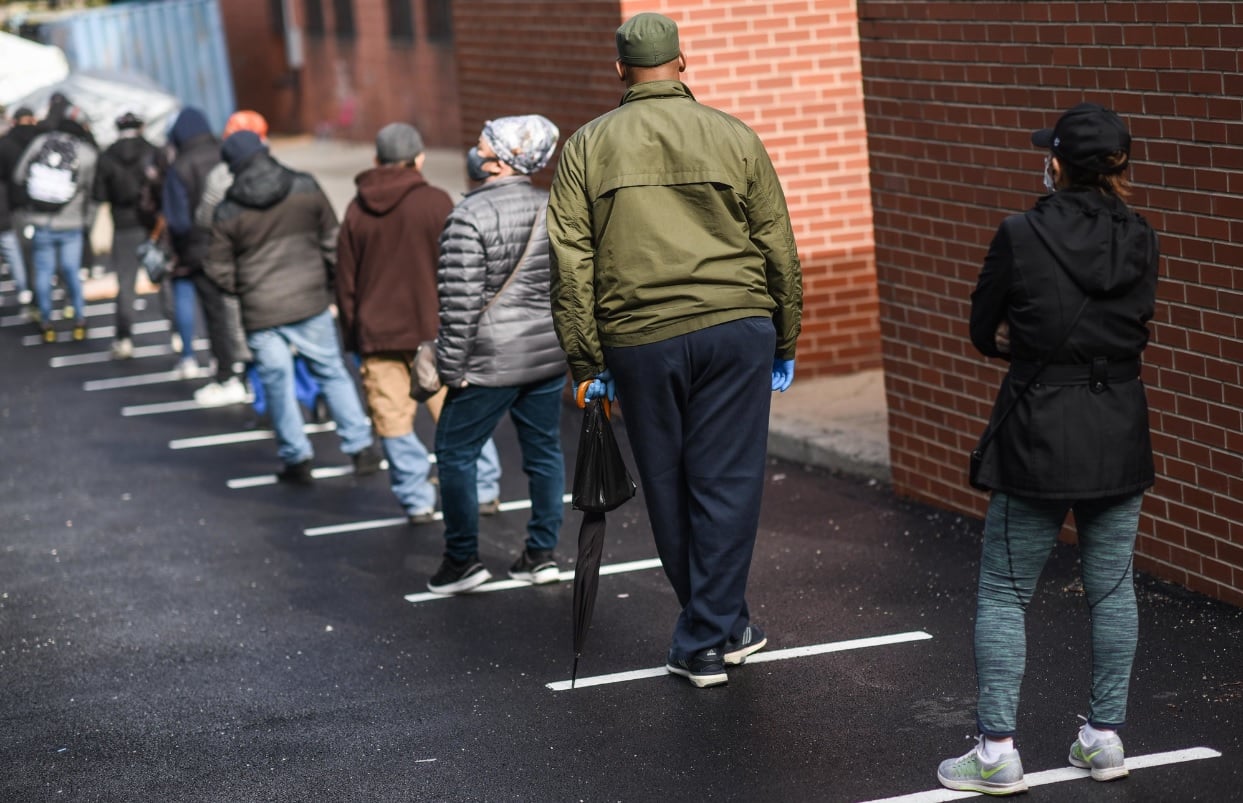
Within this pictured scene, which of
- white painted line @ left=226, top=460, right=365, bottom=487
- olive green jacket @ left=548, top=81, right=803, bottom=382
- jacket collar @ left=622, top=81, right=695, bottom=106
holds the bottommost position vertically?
white painted line @ left=226, top=460, right=365, bottom=487

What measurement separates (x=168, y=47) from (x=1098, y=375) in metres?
23.9

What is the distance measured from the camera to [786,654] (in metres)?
5.90

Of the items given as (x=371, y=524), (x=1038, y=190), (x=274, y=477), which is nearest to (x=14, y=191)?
(x=274, y=477)

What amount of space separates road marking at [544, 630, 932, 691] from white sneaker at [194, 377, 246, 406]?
22.8 feet

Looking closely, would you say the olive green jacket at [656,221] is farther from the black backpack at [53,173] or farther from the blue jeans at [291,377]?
the black backpack at [53,173]

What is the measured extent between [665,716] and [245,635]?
2189 mm

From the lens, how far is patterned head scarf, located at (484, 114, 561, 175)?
6.69 metres

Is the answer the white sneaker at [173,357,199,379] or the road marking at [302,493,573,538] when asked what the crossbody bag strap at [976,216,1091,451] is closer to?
the road marking at [302,493,573,538]

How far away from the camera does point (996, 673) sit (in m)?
4.45

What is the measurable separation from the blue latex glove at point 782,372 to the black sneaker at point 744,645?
0.88 meters

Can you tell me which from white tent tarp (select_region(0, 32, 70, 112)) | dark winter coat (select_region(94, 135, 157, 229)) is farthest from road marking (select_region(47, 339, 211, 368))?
white tent tarp (select_region(0, 32, 70, 112))

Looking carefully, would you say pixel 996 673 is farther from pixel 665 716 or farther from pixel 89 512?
pixel 89 512

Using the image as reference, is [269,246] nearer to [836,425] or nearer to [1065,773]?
[836,425]

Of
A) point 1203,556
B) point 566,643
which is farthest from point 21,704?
point 1203,556
